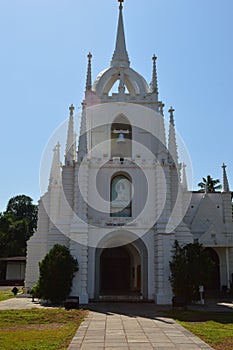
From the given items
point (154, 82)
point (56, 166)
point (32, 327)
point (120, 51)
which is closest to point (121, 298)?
point (32, 327)

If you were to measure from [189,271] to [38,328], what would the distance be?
1135cm

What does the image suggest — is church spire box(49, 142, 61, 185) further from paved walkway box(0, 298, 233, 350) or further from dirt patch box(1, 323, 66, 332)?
dirt patch box(1, 323, 66, 332)

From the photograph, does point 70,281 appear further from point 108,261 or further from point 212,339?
point 212,339

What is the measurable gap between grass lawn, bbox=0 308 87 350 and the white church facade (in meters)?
5.64

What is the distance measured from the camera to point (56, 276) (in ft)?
75.5

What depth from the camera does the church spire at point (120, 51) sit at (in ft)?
108

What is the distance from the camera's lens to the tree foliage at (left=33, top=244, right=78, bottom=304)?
23.1m

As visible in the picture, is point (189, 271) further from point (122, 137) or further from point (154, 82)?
point (154, 82)

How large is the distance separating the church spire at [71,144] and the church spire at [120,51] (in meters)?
6.00

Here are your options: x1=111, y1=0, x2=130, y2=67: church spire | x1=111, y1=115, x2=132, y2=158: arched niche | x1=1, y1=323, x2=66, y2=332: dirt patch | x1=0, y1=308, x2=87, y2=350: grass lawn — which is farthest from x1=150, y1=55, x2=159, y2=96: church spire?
x1=1, y1=323, x2=66, y2=332: dirt patch

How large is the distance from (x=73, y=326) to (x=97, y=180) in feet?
45.6

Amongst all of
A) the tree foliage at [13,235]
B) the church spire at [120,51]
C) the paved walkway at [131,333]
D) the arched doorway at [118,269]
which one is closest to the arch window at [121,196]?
the arched doorway at [118,269]

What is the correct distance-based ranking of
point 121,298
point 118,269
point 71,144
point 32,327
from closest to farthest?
point 32,327 < point 121,298 < point 71,144 < point 118,269

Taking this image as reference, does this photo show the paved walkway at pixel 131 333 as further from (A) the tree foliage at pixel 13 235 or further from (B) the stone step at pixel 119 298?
(A) the tree foliage at pixel 13 235
